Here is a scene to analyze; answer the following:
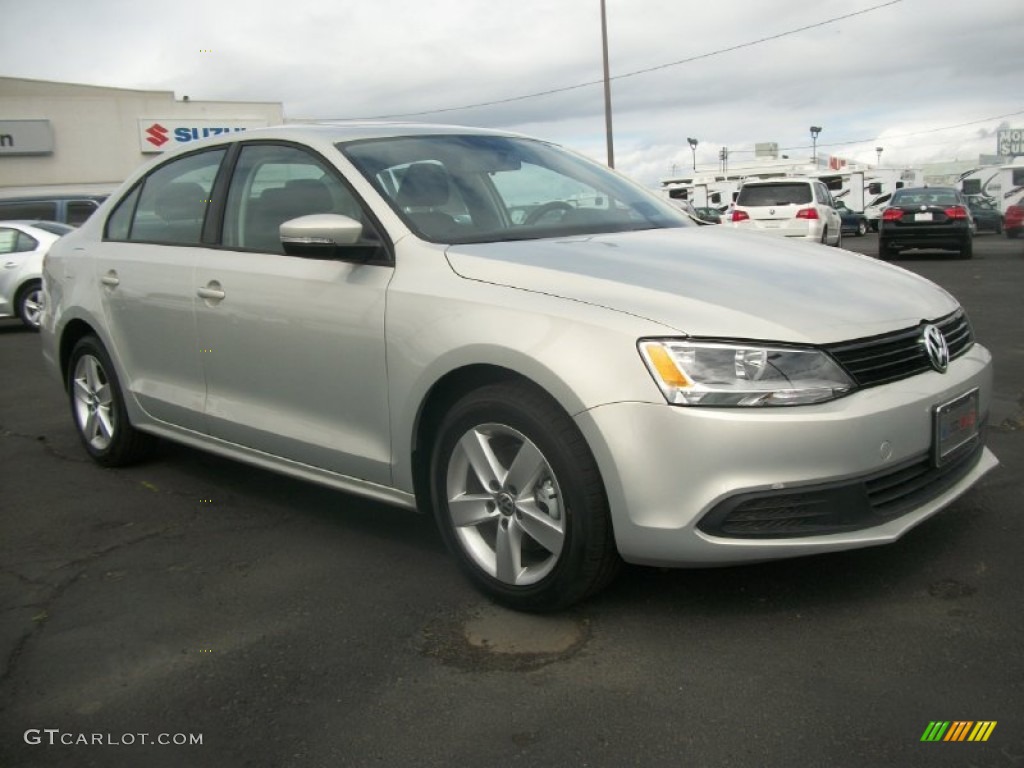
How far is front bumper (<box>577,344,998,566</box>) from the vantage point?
271cm

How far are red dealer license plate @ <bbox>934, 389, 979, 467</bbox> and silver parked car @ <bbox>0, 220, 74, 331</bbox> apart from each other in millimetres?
11888

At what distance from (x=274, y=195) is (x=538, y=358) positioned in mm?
1750

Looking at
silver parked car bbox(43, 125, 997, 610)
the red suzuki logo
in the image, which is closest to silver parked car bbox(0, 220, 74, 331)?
silver parked car bbox(43, 125, 997, 610)

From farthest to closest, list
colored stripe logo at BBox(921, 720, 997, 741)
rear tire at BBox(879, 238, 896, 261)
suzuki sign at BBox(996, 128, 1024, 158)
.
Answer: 1. suzuki sign at BBox(996, 128, 1024, 158)
2. rear tire at BBox(879, 238, 896, 261)
3. colored stripe logo at BBox(921, 720, 997, 741)

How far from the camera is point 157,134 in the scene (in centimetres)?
3375

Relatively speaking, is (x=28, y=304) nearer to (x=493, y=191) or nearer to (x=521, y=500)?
(x=493, y=191)

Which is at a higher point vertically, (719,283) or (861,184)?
(861,184)

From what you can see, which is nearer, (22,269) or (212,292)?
(212,292)

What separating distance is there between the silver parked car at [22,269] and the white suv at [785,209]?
10.9 m

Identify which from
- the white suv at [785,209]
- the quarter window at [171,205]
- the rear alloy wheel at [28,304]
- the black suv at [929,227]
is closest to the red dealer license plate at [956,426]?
the quarter window at [171,205]

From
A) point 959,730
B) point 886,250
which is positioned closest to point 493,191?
point 959,730

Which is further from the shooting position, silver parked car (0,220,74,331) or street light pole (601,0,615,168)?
street light pole (601,0,615,168)

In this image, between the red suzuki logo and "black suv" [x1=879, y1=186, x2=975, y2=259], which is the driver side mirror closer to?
"black suv" [x1=879, y1=186, x2=975, y2=259]

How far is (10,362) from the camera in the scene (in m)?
9.82
